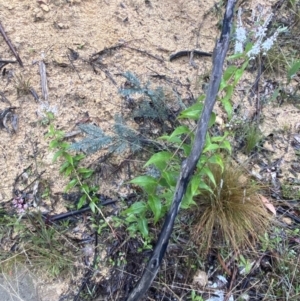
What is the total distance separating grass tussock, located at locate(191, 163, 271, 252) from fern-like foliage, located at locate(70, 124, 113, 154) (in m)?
0.55

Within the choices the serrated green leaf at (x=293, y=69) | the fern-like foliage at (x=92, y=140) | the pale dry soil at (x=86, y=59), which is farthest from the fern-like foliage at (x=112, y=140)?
the serrated green leaf at (x=293, y=69)

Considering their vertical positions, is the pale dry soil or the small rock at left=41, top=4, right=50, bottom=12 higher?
the small rock at left=41, top=4, right=50, bottom=12

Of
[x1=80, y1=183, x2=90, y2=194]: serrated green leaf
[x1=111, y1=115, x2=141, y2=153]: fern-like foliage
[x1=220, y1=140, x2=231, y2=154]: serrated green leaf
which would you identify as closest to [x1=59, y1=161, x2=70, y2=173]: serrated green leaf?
[x1=80, y1=183, x2=90, y2=194]: serrated green leaf

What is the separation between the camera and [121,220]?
1.97 meters

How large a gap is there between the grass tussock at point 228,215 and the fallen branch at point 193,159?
291 millimetres

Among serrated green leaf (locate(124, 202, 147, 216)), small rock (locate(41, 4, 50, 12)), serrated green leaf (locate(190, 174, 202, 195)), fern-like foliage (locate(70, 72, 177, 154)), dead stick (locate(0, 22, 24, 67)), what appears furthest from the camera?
small rock (locate(41, 4, 50, 12))

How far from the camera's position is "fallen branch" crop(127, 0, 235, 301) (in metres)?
1.40

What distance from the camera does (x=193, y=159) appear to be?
1541 mm

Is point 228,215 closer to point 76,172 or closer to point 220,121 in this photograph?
point 220,121

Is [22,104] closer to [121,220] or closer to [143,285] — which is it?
[121,220]

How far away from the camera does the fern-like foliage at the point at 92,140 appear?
78.5 inches

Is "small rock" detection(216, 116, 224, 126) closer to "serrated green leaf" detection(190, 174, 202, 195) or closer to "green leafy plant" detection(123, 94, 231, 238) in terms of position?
"green leafy plant" detection(123, 94, 231, 238)

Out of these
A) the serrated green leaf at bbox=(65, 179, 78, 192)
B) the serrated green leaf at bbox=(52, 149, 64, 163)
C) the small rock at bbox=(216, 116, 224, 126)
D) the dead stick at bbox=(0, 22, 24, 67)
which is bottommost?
the serrated green leaf at bbox=(65, 179, 78, 192)

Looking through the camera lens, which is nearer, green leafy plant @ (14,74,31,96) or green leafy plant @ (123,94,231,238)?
green leafy plant @ (123,94,231,238)
